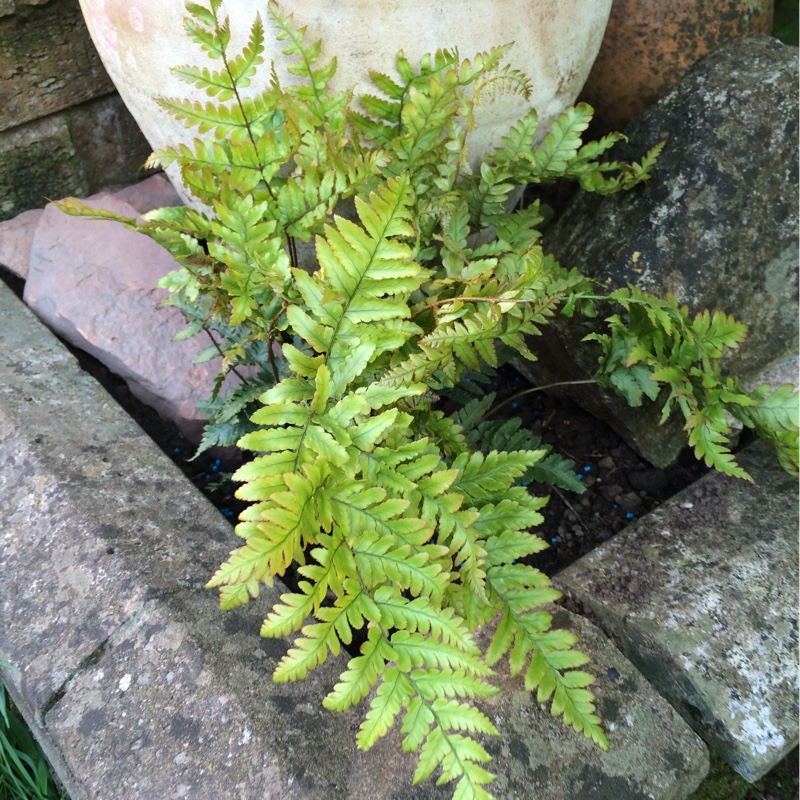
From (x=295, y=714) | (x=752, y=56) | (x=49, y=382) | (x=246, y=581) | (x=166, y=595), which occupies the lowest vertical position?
(x=295, y=714)

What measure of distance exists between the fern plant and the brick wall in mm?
→ 1195

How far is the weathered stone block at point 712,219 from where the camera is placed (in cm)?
212

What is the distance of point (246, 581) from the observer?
1196mm

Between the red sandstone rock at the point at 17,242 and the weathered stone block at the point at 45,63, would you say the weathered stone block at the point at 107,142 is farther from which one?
the red sandstone rock at the point at 17,242

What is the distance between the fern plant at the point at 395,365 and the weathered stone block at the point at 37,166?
128 cm

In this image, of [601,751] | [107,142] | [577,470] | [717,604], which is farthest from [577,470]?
[107,142]

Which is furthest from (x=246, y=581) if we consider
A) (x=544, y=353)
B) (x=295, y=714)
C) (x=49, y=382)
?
(x=544, y=353)

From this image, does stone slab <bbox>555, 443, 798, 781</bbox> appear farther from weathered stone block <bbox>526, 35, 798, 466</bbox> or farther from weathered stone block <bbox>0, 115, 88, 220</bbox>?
Result: weathered stone block <bbox>0, 115, 88, 220</bbox>

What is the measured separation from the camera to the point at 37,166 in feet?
9.35

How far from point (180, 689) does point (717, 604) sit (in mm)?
1265

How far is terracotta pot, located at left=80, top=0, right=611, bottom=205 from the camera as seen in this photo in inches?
69.9

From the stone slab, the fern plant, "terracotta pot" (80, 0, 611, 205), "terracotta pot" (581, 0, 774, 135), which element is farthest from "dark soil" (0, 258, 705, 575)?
"terracotta pot" (581, 0, 774, 135)

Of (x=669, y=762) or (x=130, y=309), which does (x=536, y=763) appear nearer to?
(x=669, y=762)

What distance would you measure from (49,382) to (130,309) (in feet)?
1.29
